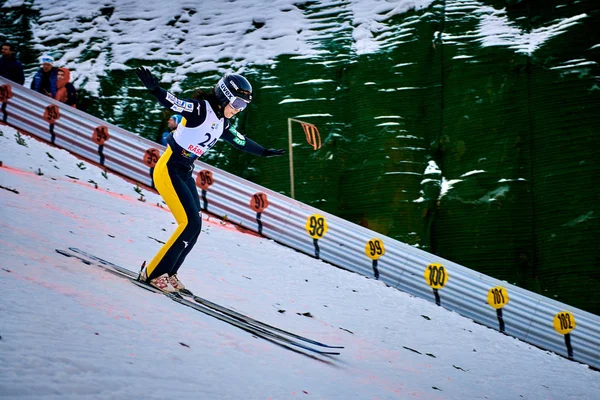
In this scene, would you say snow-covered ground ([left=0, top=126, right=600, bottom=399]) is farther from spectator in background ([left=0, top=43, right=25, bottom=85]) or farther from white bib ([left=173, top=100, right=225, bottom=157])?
spectator in background ([left=0, top=43, right=25, bottom=85])

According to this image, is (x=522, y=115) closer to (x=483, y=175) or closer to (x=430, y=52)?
(x=483, y=175)

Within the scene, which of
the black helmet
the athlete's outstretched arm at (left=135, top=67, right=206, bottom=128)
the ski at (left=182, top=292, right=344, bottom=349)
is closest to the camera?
the athlete's outstretched arm at (left=135, top=67, right=206, bottom=128)

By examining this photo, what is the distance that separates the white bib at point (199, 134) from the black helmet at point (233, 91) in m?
0.14

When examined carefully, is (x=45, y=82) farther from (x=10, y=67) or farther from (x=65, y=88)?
(x=10, y=67)

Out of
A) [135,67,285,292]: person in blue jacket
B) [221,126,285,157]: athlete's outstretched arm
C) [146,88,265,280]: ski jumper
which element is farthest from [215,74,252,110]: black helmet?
[221,126,285,157]: athlete's outstretched arm

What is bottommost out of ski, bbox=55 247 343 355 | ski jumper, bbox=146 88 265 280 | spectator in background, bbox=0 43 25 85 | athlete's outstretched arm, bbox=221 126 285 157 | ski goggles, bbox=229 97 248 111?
ski, bbox=55 247 343 355

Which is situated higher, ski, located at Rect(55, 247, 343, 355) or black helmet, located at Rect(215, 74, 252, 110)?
black helmet, located at Rect(215, 74, 252, 110)

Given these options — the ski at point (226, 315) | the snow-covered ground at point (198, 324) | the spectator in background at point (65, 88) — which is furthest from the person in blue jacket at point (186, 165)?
the spectator in background at point (65, 88)

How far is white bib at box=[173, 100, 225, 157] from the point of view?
5000 millimetres

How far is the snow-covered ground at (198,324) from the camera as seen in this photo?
2.82m

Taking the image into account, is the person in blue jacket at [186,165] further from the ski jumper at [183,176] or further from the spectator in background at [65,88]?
the spectator in background at [65,88]

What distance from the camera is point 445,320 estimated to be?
23.7 ft

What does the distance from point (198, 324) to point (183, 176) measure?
1.42 m

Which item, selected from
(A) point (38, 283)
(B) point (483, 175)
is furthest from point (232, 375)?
(B) point (483, 175)
